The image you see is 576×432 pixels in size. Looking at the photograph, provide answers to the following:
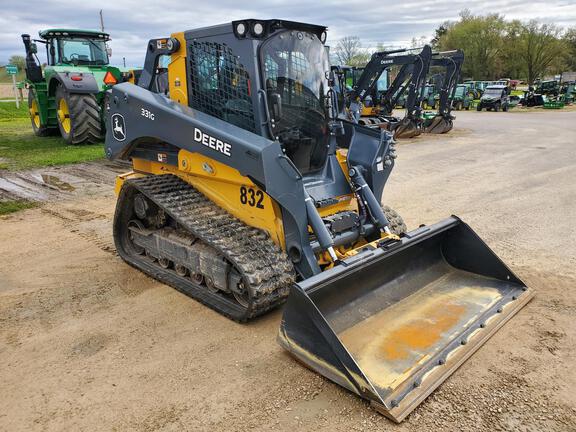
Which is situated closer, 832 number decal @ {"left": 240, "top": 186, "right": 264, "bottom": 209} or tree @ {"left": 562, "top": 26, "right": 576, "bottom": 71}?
832 number decal @ {"left": 240, "top": 186, "right": 264, "bottom": 209}

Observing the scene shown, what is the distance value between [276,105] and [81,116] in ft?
27.8

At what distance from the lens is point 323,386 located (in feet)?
9.61

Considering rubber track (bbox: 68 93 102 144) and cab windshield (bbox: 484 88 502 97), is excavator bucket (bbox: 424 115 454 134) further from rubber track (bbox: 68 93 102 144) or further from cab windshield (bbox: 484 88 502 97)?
cab windshield (bbox: 484 88 502 97)

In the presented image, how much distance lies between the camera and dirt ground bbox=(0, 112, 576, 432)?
8.77 feet

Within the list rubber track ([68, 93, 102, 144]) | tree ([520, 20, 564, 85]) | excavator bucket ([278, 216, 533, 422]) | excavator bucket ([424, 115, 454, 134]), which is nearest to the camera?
excavator bucket ([278, 216, 533, 422])

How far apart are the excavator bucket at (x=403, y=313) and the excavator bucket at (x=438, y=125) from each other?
12595 millimetres

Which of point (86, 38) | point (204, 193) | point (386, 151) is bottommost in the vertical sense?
point (204, 193)

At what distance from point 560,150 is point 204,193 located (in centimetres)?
1118

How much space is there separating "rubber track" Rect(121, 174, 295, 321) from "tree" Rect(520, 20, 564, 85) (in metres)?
54.5

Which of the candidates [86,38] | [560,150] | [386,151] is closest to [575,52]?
[560,150]

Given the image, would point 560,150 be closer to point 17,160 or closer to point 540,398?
point 540,398

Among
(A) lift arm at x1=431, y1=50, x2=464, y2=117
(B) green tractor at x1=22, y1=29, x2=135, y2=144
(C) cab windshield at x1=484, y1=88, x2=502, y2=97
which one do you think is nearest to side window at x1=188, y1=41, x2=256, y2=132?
(B) green tractor at x1=22, y1=29, x2=135, y2=144

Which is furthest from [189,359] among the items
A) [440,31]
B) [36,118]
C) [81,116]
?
[440,31]

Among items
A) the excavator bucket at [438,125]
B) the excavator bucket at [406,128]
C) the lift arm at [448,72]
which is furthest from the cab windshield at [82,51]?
the excavator bucket at [438,125]
